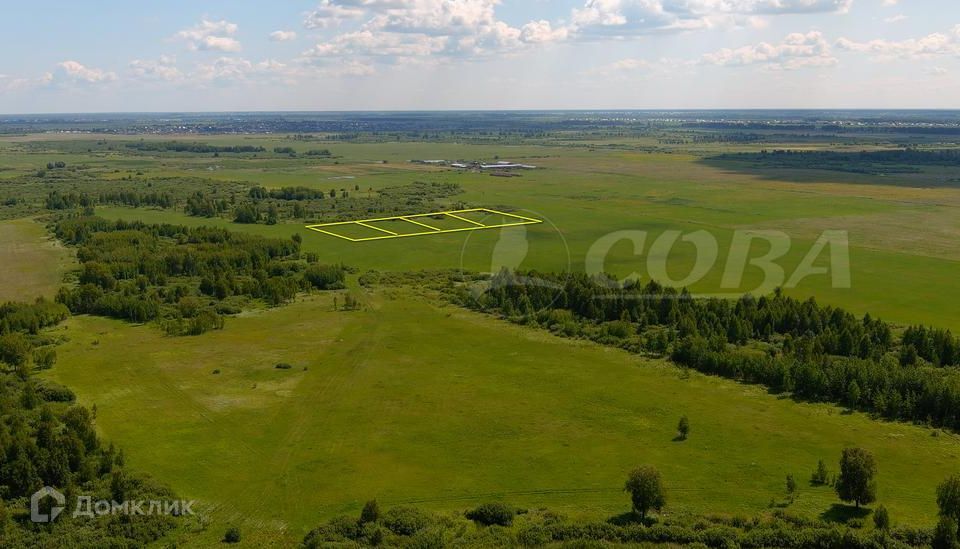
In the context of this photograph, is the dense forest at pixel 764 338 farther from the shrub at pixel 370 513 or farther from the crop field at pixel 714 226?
the shrub at pixel 370 513

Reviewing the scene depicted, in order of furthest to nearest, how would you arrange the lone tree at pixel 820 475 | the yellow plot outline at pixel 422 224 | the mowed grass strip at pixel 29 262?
the yellow plot outline at pixel 422 224
the mowed grass strip at pixel 29 262
the lone tree at pixel 820 475

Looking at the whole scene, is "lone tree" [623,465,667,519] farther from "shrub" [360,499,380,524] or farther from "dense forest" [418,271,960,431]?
"dense forest" [418,271,960,431]

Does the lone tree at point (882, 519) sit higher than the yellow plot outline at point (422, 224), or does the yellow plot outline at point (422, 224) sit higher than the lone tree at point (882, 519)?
the yellow plot outline at point (422, 224)

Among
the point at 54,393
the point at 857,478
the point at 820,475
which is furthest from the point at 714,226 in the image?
the point at 54,393

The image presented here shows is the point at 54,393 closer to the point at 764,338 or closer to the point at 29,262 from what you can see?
the point at 764,338

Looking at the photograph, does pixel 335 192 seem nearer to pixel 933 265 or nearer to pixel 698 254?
pixel 698 254

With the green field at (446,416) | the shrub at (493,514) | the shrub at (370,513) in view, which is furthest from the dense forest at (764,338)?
the shrub at (370,513)

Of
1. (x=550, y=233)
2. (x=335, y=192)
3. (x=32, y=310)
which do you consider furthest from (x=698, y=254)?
(x=335, y=192)
